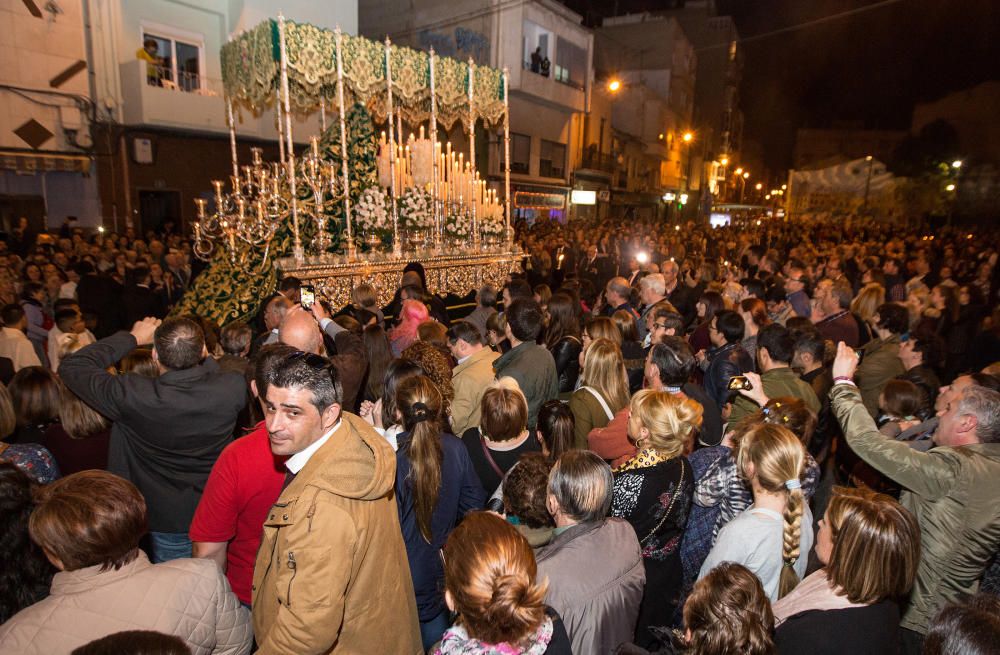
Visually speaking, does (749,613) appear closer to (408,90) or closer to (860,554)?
(860,554)

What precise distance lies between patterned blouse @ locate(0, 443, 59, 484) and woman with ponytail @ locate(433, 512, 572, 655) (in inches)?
91.9

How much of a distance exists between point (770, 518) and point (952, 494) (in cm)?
84

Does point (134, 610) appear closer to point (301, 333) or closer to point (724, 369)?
point (301, 333)

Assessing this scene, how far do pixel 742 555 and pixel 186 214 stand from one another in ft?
57.1

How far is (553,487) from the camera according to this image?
228 centimetres

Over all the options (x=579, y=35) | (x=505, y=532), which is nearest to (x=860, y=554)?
(x=505, y=532)

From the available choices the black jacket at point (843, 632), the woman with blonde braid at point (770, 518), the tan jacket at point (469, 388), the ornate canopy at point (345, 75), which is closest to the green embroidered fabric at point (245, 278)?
the ornate canopy at point (345, 75)

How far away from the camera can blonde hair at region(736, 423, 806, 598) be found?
2.55 meters

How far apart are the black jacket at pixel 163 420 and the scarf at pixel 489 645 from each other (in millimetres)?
1817

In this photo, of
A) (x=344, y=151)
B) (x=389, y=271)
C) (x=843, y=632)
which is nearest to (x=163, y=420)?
(x=843, y=632)

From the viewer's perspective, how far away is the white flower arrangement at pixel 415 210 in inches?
393

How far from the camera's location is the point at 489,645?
5.35ft

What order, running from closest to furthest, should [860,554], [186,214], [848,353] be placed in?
[860,554], [848,353], [186,214]

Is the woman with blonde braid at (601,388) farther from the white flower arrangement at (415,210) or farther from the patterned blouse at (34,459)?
the white flower arrangement at (415,210)
